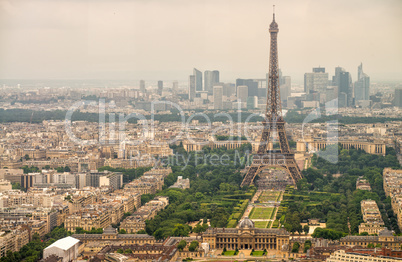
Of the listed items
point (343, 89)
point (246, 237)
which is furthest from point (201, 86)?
point (246, 237)

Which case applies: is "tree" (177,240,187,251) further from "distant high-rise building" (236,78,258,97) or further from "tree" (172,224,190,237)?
"distant high-rise building" (236,78,258,97)

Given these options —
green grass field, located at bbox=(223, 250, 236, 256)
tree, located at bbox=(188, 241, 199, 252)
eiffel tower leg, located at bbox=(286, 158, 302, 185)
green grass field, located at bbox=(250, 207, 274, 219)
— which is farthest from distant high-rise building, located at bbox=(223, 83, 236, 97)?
tree, located at bbox=(188, 241, 199, 252)

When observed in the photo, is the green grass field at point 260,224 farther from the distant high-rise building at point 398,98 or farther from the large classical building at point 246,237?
the distant high-rise building at point 398,98

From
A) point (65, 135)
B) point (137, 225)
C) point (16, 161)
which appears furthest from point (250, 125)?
point (137, 225)

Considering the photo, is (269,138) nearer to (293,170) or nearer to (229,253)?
(293,170)

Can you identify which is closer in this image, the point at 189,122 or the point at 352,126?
the point at 352,126

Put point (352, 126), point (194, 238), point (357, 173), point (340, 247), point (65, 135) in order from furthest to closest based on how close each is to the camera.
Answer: point (352, 126), point (65, 135), point (357, 173), point (194, 238), point (340, 247)

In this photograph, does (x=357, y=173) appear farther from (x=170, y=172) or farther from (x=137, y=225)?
(x=137, y=225)
